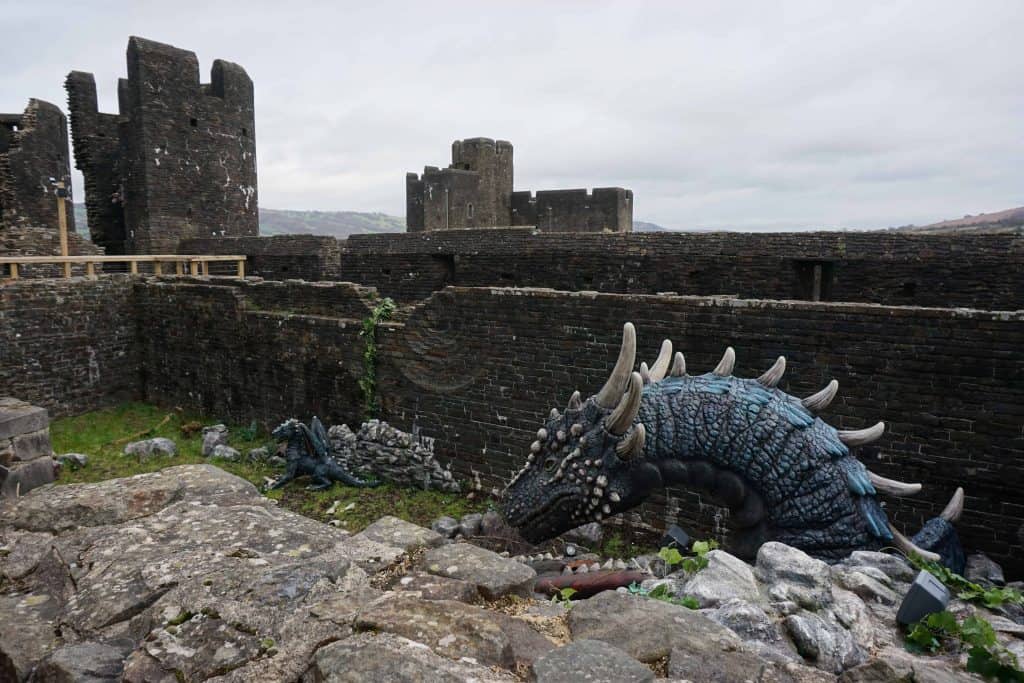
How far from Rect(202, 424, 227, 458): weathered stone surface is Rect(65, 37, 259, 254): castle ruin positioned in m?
10.7

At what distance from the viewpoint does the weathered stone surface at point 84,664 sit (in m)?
2.11

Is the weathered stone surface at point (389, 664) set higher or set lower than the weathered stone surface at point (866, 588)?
higher

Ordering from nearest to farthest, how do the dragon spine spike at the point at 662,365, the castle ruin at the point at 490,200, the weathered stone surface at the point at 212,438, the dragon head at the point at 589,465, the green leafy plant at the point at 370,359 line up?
the dragon head at the point at 589,465 < the dragon spine spike at the point at 662,365 < the green leafy plant at the point at 370,359 < the weathered stone surface at the point at 212,438 < the castle ruin at the point at 490,200

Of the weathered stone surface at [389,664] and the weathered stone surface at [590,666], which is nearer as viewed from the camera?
the weathered stone surface at [389,664]

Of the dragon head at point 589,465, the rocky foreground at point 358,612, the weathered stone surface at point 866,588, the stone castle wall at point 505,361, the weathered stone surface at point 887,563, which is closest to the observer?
the rocky foreground at point 358,612

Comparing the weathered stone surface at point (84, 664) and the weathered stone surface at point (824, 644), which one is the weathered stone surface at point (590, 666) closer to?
the weathered stone surface at point (824, 644)

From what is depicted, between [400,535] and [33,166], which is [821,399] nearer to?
[400,535]

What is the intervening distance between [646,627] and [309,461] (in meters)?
7.18

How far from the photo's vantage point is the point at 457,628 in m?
2.09

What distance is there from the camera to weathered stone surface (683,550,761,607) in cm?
277

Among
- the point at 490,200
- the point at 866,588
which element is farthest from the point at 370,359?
the point at 490,200

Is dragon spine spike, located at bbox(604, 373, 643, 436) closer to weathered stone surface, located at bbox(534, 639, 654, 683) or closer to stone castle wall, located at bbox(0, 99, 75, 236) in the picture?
weathered stone surface, located at bbox(534, 639, 654, 683)

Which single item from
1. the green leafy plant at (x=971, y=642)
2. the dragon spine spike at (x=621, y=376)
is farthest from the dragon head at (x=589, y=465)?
the green leafy plant at (x=971, y=642)

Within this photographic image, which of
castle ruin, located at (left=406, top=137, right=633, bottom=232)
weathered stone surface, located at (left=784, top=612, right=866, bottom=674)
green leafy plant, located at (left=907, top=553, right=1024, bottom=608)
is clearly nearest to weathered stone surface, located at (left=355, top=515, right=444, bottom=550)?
weathered stone surface, located at (left=784, top=612, right=866, bottom=674)
